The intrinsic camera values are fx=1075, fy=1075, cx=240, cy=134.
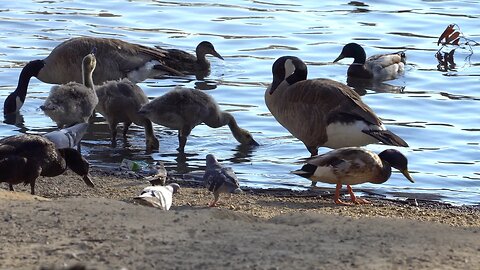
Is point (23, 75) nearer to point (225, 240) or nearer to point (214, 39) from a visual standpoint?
point (214, 39)

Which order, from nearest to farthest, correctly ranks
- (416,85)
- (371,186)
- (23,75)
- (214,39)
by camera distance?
(371,186) < (23,75) < (416,85) < (214,39)

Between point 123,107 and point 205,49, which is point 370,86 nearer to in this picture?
point 205,49

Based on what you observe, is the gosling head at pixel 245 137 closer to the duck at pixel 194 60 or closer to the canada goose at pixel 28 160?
the canada goose at pixel 28 160

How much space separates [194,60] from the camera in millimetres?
17844

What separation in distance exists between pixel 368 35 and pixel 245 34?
95.6 inches

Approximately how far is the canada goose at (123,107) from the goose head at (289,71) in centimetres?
154

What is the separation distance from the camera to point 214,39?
20.4m

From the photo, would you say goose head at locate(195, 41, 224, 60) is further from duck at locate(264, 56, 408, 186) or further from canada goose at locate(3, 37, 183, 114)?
duck at locate(264, 56, 408, 186)

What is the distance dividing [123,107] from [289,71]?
203 cm

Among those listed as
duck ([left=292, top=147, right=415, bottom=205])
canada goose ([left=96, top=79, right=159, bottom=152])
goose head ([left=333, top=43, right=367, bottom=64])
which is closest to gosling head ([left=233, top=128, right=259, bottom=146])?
canada goose ([left=96, top=79, right=159, bottom=152])

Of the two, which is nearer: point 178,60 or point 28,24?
point 178,60

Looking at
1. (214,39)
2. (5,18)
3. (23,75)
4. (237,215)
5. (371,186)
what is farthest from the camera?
(5,18)

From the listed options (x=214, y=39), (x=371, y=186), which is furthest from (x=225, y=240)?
(x=214, y=39)

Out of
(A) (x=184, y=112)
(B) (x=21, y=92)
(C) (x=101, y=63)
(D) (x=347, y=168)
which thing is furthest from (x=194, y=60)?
(D) (x=347, y=168)
